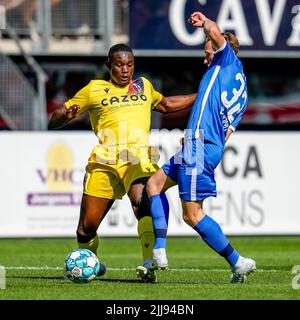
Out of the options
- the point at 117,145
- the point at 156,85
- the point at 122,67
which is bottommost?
the point at 117,145

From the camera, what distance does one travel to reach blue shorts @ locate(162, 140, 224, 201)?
379 inches

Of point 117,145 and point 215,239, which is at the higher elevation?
point 117,145

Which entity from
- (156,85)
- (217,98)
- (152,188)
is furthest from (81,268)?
(156,85)

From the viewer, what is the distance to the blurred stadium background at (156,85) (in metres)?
17.9

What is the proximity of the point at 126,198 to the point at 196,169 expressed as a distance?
8296mm

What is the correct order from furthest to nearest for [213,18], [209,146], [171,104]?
[213,18]
[171,104]
[209,146]

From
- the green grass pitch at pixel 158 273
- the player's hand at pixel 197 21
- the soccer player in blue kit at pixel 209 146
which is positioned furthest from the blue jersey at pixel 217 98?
the green grass pitch at pixel 158 273

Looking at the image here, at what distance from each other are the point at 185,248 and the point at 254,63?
7.60 meters

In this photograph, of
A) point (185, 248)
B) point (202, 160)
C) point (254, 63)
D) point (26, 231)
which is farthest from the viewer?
point (254, 63)

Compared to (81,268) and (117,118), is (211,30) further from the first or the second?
(81,268)

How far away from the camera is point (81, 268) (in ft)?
32.6

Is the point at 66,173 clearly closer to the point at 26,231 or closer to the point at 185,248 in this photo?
the point at 26,231
